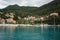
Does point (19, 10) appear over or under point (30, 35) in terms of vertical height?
over

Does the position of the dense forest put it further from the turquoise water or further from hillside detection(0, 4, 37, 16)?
the turquoise water

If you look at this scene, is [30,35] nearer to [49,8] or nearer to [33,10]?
[33,10]

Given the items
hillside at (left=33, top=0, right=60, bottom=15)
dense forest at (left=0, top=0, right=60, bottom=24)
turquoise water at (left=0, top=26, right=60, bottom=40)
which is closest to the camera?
turquoise water at (left=0, top=26, right=60, bottom=40)

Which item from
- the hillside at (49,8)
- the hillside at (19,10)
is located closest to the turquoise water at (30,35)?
the hillside at (49,8)

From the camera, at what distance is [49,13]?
2142 centimetres

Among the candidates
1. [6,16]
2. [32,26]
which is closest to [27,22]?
[32,26]

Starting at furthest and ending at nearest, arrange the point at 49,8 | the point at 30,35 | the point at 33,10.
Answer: the point at 49,8 < the point at 33,10 < the point at 30,35

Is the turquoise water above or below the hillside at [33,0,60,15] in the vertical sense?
below

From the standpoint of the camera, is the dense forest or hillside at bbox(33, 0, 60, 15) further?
hillside at bbox(33, 0, 60, 15)

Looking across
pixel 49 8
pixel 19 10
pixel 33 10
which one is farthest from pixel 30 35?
pixel 49 8

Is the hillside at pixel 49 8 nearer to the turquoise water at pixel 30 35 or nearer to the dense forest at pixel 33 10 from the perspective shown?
the dense forest at pixel 33 10

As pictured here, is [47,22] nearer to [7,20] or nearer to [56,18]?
[56,18]

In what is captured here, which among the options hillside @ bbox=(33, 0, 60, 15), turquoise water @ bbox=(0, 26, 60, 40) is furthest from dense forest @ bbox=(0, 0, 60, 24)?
turquoise water @ bbox=(0, 26, 60, 40)

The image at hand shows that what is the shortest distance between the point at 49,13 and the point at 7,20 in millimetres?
4020
